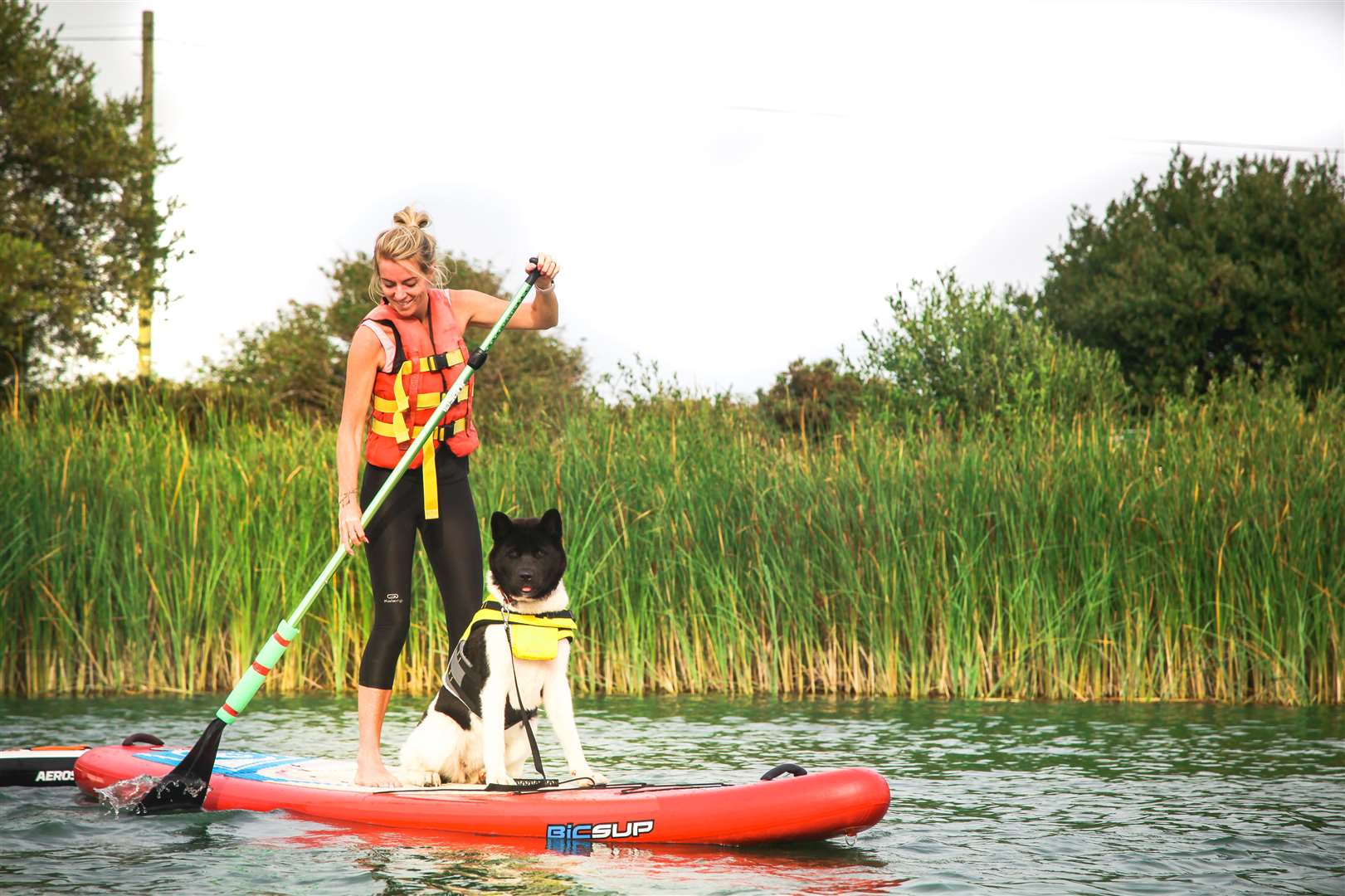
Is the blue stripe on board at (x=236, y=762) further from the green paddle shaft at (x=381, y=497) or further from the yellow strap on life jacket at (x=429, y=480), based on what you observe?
the yellow strap on life jacket at (x=429, y=480)

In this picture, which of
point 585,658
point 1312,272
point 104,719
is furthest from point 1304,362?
point 104,719

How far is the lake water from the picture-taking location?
15.3 feet

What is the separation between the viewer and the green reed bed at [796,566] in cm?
916

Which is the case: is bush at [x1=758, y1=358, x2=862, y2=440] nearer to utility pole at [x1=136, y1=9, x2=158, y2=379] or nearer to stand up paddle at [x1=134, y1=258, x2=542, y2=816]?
utility pole at [x1=136, y1=9, x2=158, y2=379]

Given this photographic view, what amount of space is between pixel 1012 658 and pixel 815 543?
1.49m

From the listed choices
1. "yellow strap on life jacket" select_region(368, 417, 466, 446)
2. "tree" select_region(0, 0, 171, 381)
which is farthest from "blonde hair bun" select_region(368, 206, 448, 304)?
"tree" select_region(0, 0, 171, 381)

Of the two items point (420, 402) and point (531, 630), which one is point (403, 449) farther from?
point (531, 630)

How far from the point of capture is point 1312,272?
1151 inches

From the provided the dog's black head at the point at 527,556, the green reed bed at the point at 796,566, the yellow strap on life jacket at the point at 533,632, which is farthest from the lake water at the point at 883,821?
the dog's black head at the point at 527,556

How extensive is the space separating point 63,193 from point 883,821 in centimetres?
2206

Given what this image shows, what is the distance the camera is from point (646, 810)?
5020 millimetres

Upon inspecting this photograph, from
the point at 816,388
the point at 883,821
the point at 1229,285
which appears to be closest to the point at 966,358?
the point at 816,388

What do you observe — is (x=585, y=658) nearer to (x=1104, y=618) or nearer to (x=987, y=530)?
(x=987, y=530)

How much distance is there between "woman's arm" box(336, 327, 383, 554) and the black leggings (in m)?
0.11
